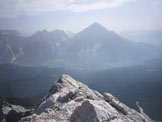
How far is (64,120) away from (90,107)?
4.15 m

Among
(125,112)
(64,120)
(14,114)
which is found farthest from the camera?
(14,114)

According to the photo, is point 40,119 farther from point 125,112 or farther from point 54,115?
point 125,112

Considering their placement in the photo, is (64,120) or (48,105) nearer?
(64,120)

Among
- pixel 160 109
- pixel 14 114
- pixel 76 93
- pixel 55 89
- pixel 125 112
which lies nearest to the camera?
pixel 125 112

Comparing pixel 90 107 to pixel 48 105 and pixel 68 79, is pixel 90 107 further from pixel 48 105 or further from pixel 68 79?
pixel 68 79

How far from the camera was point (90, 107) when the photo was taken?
71.3ft

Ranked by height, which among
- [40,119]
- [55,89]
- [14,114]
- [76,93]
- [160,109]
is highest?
[40,119]

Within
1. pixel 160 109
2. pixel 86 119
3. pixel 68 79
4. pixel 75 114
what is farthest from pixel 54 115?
pixel 160 109

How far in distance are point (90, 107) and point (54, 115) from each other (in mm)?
5618

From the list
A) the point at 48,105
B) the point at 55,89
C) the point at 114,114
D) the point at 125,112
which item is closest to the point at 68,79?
the point at 55,89

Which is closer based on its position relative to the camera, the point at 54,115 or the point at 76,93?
the point at 54,115

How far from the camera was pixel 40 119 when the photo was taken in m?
20.8

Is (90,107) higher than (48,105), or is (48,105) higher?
(90,107)

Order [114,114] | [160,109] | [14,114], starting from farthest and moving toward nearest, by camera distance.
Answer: [160,109] → [14,114] → [114,114]
